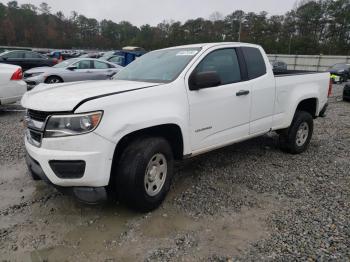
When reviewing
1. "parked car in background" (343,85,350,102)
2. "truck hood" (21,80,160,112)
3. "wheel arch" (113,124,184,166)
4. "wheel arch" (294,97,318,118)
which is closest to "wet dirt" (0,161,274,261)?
"wheel arch" (113,124,184,166)

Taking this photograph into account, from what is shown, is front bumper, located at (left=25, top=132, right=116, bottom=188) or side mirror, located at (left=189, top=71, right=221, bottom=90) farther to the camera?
side mirror, located at (left=189, top=71, right=221, bottom=90)

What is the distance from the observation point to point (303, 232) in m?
3.00

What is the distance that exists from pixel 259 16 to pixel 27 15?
64.0 m

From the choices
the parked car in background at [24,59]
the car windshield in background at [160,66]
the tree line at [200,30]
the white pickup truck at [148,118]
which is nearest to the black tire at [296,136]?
the white pickup truck at [148,118]

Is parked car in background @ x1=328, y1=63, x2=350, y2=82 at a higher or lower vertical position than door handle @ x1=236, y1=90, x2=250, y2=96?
lower

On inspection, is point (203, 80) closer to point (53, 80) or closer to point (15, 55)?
point (53, 80)

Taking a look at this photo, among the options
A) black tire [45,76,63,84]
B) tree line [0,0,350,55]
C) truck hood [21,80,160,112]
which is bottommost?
black tire [45,76,63,84]

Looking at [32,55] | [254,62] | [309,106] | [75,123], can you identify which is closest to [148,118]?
[75,123]

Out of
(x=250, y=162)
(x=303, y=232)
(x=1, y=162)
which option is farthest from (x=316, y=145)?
(x=1, y=162)

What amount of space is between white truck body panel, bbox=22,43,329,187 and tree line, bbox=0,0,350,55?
45.8m

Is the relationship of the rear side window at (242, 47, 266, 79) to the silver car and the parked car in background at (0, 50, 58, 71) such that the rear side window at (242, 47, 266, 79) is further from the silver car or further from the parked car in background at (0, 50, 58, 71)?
the parked car in background at (0, 50, 58, 71)

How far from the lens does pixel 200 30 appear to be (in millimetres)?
77312

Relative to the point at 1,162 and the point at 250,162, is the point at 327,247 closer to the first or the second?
the point at 250,162

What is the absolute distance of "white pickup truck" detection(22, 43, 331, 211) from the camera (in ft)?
9.08
